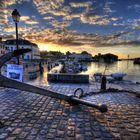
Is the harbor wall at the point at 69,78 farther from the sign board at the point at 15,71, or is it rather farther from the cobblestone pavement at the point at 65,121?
the cobblestone pavement at the point at 65,121

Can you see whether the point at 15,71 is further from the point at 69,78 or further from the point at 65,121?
the point at 65,121

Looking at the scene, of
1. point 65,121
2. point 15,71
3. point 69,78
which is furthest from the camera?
point 69,78

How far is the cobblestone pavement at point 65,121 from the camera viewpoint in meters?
4.14

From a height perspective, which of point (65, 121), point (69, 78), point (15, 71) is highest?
point (15, 71)

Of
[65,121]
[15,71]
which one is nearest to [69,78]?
[15,71]

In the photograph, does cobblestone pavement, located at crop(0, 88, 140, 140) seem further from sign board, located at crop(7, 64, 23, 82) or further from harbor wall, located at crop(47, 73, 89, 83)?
harbor wall, located at crop(47, 73, 89, 83)

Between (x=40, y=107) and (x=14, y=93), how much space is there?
8.99ft

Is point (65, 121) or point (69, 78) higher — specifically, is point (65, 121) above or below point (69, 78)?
below

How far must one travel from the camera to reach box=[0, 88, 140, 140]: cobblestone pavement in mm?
4141

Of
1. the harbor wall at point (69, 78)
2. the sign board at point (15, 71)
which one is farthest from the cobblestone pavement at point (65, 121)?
the harbor wall at point (69, 78)

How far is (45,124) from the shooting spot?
15.5ft

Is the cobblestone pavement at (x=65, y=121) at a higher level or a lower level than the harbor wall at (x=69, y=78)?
lower

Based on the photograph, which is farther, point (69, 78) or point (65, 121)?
point (69, 78)

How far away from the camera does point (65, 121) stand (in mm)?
4949
